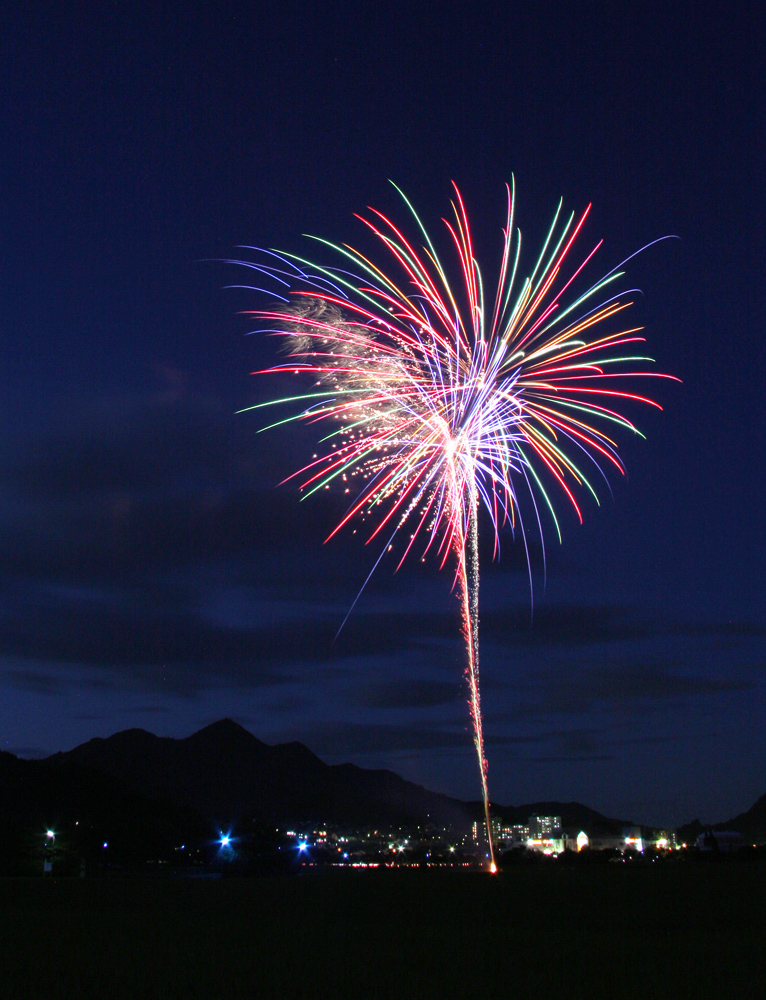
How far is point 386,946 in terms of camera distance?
18.8m

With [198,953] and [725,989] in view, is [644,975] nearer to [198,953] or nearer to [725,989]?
[725,989]

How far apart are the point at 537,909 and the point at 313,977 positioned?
48.4ft

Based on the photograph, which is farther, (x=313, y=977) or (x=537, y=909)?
(x=537, y=909)

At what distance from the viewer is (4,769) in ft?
364

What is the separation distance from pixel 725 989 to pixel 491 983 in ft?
10.3

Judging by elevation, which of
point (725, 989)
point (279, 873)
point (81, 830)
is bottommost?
point (725, 989)

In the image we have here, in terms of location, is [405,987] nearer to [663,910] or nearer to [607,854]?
[663,910]

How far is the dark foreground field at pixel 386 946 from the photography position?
46.3ft

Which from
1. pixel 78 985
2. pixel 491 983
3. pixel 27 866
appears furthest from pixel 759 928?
pixel 27 866

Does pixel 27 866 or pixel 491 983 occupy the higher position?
pixel 27 866

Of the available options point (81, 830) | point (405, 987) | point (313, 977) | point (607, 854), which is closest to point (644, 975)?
point (405, 987)

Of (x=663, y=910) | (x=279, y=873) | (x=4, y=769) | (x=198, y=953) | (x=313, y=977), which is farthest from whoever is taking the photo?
(x=4, y=769)

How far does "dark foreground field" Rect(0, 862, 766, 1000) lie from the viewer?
14109 mm

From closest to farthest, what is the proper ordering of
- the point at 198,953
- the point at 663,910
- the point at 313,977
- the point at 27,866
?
1. the point at 313,977
2. the point at 198,953
3. the point at 663,910
4. the point at 27,866
